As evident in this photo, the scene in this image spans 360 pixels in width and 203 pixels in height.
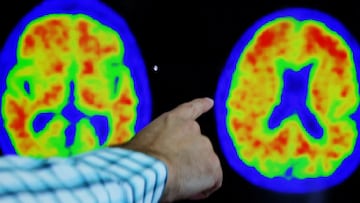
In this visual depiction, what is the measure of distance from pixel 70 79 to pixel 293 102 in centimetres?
36

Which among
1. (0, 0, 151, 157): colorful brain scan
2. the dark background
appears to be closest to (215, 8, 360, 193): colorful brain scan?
the dark background

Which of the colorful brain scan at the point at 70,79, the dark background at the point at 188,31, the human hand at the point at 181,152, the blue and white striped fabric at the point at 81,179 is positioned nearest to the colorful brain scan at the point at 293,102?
the dark background at the point at 188,31

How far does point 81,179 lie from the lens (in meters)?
0.37

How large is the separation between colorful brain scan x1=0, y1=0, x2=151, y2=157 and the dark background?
20 millimetres

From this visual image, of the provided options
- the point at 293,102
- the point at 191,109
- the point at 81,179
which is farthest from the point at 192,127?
the point at 293,102

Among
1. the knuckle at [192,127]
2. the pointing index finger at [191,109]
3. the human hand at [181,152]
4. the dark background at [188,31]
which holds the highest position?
the dark background at [188,31]

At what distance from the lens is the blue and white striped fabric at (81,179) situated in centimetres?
34

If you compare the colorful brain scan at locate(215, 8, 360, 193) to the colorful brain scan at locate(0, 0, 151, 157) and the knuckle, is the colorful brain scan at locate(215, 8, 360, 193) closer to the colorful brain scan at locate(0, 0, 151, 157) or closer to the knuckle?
the colorful brain scan at locate(0, 0, 151, 157)

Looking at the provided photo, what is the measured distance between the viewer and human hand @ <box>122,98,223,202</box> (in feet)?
1.61

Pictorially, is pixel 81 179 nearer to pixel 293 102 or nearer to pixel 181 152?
pixel 181 152

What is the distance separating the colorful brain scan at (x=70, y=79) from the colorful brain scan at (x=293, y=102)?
0.15 metres

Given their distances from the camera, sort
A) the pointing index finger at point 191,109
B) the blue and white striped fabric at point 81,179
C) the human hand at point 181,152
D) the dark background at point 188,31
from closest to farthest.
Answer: the blue and white striped fabric at point 81,179 → the human hand at point 181,152 → the pointing index finger at point 191,109 → the dark background at point 188,31

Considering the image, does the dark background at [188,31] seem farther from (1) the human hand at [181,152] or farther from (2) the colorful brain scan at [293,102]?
(1) the human hand at [181,152]

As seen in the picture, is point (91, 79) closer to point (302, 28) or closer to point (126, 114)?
point (126, 114)
